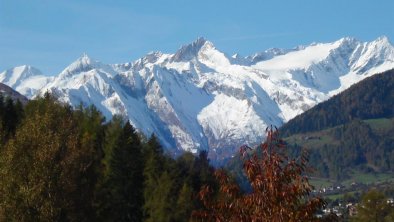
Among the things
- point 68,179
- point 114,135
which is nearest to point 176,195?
point 114,135

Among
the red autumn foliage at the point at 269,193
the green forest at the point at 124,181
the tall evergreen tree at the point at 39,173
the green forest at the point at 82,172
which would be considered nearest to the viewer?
the red autumn foliage at the point at 269,193

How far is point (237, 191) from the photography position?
2064 centimetres

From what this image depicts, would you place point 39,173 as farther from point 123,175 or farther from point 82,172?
point 123,175

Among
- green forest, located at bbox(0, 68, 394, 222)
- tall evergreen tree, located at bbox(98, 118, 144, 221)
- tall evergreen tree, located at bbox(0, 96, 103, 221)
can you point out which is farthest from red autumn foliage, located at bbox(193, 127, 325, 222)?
tall evergreen tree, located at bbox(98, 118, 144, 221)

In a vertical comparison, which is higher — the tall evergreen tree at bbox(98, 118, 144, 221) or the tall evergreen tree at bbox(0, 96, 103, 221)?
the tall evergreen tree at bbox(98, 118, 144, 221)

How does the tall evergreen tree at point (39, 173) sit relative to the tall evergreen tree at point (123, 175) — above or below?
below

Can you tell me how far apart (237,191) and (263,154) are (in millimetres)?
1313

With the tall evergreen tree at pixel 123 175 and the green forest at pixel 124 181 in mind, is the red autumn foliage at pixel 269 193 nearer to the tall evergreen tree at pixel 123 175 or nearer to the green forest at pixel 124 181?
the green forest at pixel 124 181

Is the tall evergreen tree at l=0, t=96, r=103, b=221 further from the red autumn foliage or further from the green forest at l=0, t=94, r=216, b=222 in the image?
the red autumn foliage

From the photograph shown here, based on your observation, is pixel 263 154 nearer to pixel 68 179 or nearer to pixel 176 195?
pixel 68 179

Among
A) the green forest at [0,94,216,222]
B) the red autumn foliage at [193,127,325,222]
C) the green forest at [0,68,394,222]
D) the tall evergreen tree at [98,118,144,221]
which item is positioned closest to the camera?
the red autumn foliage at [193,127,325,222]

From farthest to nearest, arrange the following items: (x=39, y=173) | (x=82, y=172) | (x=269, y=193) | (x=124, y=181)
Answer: (x=124, y=181)
(x=82, y=172)
(x=39, y=173)
(x=269, y=193)

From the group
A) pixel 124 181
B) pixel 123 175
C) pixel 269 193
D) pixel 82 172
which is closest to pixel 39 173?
pixel 82 172

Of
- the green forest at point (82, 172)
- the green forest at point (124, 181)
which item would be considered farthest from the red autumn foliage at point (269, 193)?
the green forest at point (82, 172)
